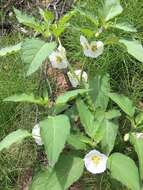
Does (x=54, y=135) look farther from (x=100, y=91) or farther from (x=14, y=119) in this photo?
(x=14, y=119)

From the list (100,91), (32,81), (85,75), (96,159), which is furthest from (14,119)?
(96,159)

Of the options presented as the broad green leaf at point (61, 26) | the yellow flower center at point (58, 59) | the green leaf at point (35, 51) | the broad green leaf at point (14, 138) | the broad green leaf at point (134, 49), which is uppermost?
the broad green leaf at point (61, 26)

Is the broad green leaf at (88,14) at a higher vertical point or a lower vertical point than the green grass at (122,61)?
higher

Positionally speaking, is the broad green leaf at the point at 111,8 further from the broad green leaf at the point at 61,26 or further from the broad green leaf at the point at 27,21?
the broad green leaf at the point at 27,21

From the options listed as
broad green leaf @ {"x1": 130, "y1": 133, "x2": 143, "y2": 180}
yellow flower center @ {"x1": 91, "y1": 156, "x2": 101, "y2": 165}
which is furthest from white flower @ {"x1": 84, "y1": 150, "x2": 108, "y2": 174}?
broad green leaf @ {"x1": 130, "y1": 133, "x2": 143, "y2": 180}

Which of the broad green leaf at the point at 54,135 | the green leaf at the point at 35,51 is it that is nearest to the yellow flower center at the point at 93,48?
the green leaf at the point at 35,51

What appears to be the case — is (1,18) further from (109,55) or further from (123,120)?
(123,120)

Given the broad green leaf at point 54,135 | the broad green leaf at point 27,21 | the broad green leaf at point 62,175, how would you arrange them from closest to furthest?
1. the broad green leaf at point 54,135
2. the broad green leaf at point 62,175
3. the broad green leaf at point 27,21
